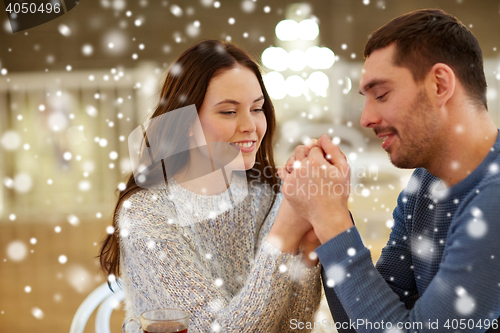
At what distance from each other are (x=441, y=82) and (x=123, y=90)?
233 inches

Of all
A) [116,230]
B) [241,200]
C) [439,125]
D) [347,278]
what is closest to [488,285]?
[347,278]

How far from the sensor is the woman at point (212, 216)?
0.87 metres

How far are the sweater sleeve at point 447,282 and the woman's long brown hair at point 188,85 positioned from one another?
518 mm

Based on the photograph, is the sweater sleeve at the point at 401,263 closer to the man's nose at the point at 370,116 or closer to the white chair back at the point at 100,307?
the man's nose at the point at 370,116

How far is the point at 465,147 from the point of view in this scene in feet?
2.71

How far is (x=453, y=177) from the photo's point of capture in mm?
846

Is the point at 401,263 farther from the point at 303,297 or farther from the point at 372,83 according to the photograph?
the point at 372,83

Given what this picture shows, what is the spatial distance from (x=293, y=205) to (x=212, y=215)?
32 cm
